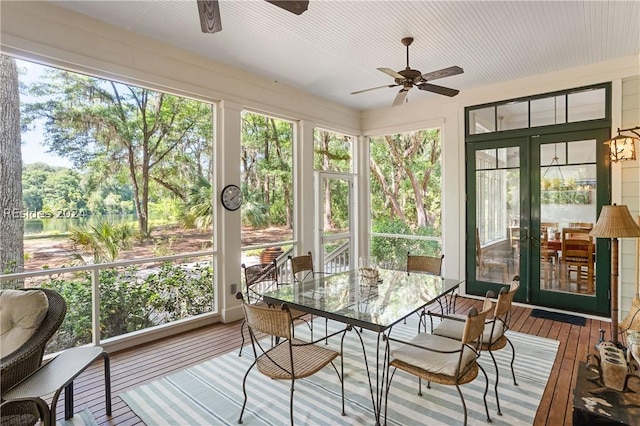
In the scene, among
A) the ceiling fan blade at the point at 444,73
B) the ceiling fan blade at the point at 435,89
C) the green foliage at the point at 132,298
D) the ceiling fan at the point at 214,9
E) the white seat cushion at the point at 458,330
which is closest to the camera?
the ceiling fan at the point at 214,9

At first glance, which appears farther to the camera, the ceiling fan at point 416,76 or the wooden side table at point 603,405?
Result: the ceiling fan at point 416,76

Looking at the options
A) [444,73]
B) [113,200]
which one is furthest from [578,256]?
[113,200]

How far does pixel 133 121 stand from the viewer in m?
3.57

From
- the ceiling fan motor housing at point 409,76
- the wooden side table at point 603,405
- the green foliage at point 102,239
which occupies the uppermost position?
the ceiling fan motor housing at point 409,76

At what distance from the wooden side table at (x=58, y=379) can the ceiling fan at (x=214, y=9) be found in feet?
7.61

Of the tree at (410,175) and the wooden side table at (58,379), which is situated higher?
the tree at (410,175)

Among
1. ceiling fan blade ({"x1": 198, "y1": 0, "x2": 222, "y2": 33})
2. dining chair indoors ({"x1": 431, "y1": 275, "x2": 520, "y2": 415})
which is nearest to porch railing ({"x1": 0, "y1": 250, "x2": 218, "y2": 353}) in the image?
ceiling fan blade ({"x1": 198, "y1": 0, "x2": 222, "y2": 33})

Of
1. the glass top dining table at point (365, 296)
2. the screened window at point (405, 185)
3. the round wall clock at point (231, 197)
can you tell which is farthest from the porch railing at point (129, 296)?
A: the screened window at point (405, 185)

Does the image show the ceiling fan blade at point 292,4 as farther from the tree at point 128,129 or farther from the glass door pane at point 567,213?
the glass door pane at point 567,213

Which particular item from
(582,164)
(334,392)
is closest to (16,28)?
(334,392)

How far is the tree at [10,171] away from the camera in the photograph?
283cm

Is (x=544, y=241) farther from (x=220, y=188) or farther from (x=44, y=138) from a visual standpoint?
(x=44, y=138)

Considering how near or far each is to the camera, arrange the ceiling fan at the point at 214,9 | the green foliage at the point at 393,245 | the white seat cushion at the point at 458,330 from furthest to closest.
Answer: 1. the green foliage at the point at 393,245
2. the white seat cushion at the point at 458,330
3. the ceiling fan at the point at 214,9

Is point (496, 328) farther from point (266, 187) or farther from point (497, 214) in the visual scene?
point (266, 187)
